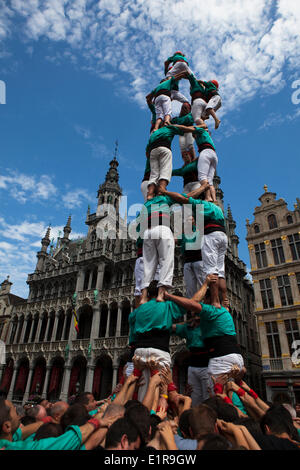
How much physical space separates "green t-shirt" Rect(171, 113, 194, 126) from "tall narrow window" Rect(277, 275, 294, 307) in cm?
1768

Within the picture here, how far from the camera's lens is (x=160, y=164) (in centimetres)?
593

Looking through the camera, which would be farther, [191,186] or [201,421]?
[191,186]

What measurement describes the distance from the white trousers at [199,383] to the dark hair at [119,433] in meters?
2.80

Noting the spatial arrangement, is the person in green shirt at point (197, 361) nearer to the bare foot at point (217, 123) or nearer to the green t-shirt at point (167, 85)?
the bare foot at point (217, 123)

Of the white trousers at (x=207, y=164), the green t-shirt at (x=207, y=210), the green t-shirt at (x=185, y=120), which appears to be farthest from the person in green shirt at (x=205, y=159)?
the green t-shirt at (x=185, y=120)

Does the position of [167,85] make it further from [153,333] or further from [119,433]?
[119,433]

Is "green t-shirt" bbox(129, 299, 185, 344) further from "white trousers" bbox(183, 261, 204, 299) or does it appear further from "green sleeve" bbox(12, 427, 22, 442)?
"green sleeve" bbox(12, 427, 22, 442)

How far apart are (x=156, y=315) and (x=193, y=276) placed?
→ 59.8 inches

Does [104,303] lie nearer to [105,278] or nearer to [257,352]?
[105,278]

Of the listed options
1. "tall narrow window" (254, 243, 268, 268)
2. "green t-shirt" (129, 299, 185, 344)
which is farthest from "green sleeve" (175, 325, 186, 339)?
"tall narrow window" (254, 243, 268, 268)

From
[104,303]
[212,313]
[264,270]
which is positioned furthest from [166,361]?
[104,303]

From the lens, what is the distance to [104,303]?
83.8 feet


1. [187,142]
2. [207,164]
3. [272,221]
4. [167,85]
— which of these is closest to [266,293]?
[272,221]
